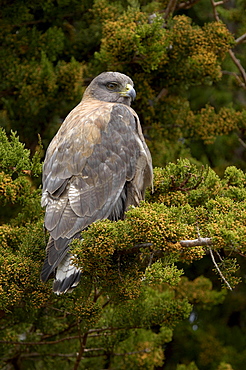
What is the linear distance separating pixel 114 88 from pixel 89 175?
1252 millimetres

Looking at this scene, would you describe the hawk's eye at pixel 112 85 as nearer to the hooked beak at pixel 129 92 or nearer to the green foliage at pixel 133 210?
the hooked beak at pixel 129 92

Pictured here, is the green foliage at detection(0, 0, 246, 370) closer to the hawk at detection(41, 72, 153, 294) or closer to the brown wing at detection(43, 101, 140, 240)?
the hawk at detection(41, 72, 153, 294)

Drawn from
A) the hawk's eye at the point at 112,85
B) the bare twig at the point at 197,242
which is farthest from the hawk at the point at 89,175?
the bare twig at the point at 197,242

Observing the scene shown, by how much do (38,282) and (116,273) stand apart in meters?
0.64

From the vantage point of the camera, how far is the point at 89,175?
479cm

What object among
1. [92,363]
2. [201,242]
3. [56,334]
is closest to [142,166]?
[201,242]

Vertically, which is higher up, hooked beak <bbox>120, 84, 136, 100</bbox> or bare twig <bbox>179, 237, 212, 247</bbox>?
hooked beak <bbox>120, 84, 136, 100</bbox>

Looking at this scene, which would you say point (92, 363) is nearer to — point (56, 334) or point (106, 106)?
point (56, 334)

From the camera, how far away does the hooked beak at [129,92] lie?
18.4ft

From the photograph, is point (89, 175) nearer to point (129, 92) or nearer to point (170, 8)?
point (129, 92)

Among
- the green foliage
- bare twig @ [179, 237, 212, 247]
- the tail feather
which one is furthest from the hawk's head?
bare twig @ [179, 237, 212, 247]

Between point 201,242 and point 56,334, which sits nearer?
point 201,242

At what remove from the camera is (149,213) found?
390 centimetres

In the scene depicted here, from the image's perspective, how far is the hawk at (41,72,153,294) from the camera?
4.41 m
